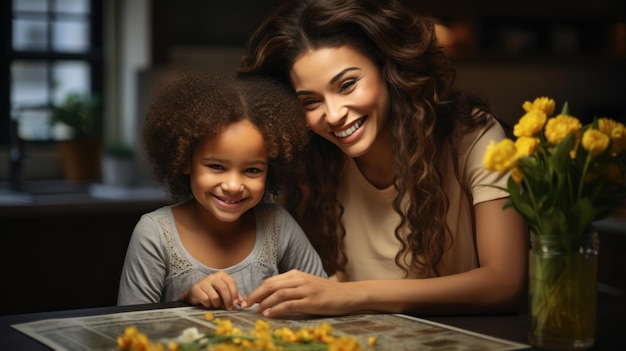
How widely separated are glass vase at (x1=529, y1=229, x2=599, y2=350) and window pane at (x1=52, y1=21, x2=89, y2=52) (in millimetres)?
3538

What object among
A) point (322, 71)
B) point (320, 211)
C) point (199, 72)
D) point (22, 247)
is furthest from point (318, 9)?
point (22, 247)

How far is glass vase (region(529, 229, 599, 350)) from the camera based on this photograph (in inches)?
47.8

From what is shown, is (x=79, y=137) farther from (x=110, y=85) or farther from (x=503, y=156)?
(x=503, y=156)

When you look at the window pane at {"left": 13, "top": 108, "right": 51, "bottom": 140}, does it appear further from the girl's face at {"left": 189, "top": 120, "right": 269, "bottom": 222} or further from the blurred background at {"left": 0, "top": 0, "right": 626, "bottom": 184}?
the girl's face at {"left": 189, "top": 120, "right": 269, "bottom": 222}

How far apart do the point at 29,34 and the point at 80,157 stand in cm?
67

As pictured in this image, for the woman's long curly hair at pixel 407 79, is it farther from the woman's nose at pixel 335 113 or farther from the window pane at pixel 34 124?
the window pane at pixel 34 124

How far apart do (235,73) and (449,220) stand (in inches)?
22.1

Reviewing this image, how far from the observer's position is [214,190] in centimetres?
155

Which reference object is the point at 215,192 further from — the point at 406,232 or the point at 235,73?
the point at 406,232

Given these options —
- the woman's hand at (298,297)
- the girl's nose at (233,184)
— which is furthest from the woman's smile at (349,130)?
the woman's hand at (298,297)

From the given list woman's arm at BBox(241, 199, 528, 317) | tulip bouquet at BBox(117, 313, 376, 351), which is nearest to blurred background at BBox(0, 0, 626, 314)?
woman's arm at BBox(241, 199, 528, 317)

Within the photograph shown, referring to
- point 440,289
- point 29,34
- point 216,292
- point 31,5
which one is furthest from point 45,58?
point 440,289

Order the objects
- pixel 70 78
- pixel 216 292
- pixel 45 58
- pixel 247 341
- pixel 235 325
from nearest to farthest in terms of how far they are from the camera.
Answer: pixel 247 341, pixel 235 325, pixel 216 292, pixel 45 58, pixel 70 78

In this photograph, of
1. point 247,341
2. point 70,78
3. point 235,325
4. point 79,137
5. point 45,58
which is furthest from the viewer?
point 70,78
